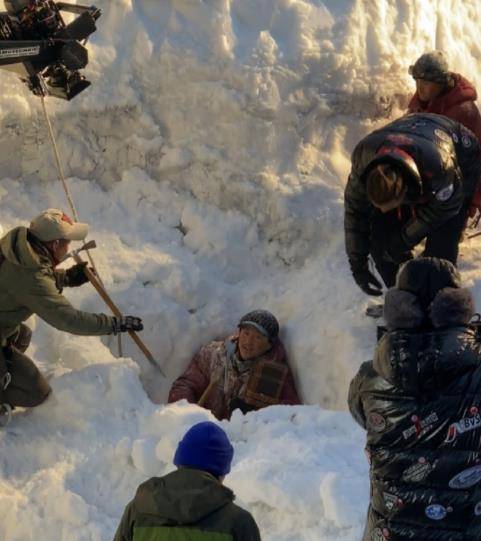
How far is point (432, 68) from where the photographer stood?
5547mm

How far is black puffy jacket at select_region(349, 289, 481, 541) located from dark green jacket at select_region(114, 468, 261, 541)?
22.0 inches

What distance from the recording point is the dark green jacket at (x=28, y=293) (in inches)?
188

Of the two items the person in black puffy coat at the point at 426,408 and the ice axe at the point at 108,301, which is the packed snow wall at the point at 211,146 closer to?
the ice axe at the point at 108,301

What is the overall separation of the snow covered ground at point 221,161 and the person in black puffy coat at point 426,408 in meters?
2.69

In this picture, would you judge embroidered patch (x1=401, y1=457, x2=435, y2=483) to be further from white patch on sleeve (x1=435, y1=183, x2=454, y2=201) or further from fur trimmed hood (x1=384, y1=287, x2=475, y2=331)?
white patch on sleeve (x1=435, y1=183, x2=454, y2=201)

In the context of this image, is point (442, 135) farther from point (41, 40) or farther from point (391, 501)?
point (41, 40)

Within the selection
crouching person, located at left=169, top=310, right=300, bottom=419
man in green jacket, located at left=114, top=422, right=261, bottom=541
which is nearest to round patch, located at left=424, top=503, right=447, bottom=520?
man in green jacket, located at left=114, top=422, right=261, bottom=541

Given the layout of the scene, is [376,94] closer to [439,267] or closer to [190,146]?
[190,146]

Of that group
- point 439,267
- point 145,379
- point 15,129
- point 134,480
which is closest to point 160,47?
point 15,129

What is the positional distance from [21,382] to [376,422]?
2821mm

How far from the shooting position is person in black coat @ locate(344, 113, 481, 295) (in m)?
4.25

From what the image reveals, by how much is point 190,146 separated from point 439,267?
4.30 metres

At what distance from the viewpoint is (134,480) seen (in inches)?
178

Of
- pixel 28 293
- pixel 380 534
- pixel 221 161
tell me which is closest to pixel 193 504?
pixel 380 534
